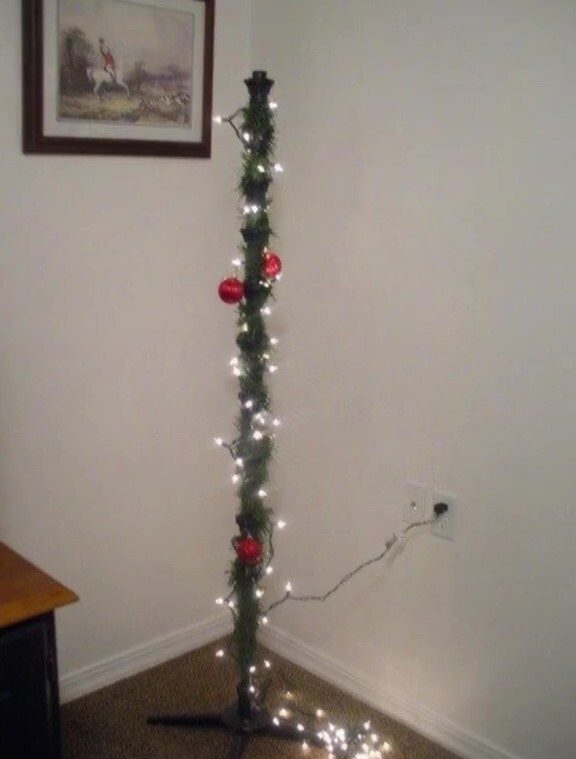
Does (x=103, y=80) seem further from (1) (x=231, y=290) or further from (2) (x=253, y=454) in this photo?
(2) (x=253, y=454)

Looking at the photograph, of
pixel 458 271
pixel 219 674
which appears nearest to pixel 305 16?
pixel 458 271

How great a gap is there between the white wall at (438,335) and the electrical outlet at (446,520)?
24 mm

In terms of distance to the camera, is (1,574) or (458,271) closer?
(1,574)

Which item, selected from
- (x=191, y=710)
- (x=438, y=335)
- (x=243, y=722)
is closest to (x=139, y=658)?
(x=191, y=710)

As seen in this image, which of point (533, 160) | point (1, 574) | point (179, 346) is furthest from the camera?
point (179, 346)

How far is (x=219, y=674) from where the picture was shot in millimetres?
2586

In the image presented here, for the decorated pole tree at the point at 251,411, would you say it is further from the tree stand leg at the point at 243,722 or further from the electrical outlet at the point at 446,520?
the electrical outlet at the point at 446,520

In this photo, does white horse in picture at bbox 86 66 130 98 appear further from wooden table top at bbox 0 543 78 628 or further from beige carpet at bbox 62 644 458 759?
beige carpet at bbox 62 644 458 759

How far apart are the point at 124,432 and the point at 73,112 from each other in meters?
0.87

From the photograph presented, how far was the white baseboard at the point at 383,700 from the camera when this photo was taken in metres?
2.23

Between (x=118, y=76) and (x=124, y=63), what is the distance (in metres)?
0.04

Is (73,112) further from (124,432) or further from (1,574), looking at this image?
(1,574)

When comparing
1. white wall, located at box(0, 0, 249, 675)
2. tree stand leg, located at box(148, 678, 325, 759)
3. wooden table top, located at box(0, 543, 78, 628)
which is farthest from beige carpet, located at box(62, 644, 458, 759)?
wooden table top, located at box(0, 543, 78, 628)

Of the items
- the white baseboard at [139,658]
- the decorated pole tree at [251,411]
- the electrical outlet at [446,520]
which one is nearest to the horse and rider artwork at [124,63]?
the decorated pole tree at [251,411]
